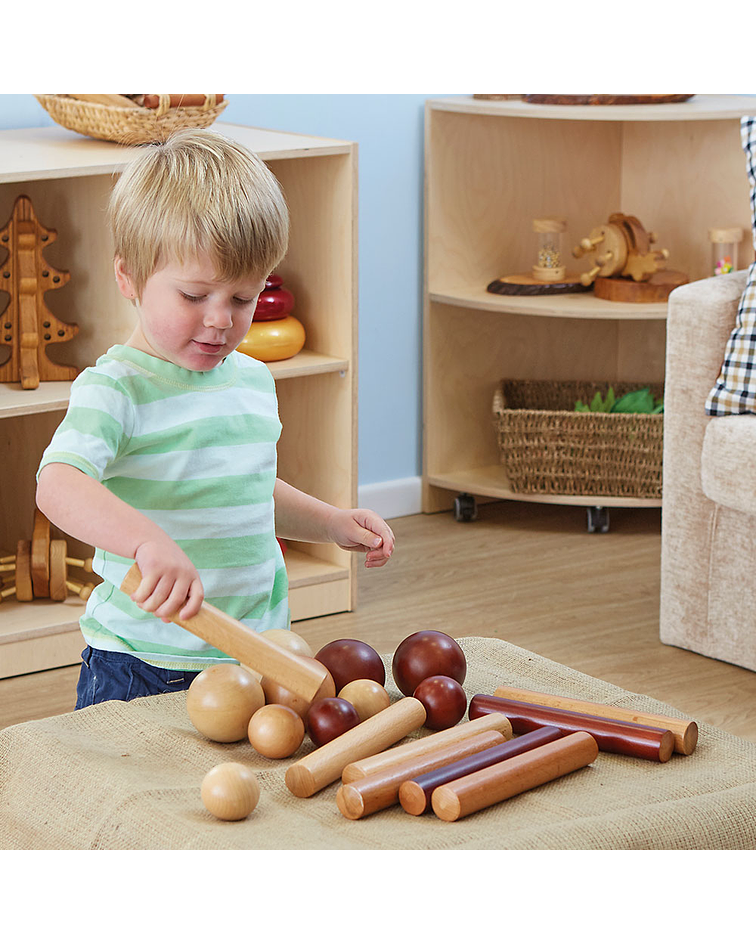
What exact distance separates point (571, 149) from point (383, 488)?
3.00 feet

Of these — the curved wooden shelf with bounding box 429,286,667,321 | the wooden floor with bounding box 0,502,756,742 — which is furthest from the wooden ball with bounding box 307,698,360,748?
the curved wooden shelf with bounding box 429,286,667,321

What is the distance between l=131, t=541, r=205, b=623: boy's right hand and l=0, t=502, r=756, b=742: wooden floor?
108cm

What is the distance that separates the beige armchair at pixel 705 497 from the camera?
1.93 meters

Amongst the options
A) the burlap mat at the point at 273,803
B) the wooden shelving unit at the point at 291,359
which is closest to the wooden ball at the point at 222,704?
the burlap mat at the point at 273,803

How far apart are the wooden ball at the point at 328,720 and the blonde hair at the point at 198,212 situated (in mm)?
350

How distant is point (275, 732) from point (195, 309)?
0.35 meters

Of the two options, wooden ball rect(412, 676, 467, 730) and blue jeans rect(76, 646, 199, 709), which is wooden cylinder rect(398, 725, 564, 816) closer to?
wooden ball rect(412, 676, 467, 730)

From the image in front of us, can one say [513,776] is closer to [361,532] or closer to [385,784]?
[385,784]

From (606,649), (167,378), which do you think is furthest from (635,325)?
(167,378)

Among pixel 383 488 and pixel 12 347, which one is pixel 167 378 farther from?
pixel 383 488

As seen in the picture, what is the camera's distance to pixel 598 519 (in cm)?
A: 271

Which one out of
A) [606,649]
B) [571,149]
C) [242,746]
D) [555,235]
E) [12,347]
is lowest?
[606,649]

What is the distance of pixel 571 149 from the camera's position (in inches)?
116
